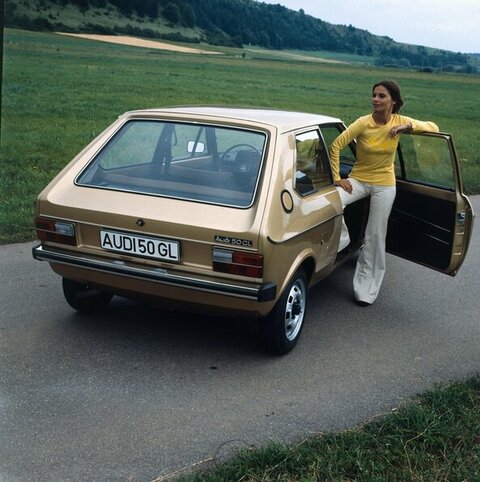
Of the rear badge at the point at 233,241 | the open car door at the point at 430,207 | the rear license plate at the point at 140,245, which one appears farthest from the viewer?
the open car door at the point at 430,207

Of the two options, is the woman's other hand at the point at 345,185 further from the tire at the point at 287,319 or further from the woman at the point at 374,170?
the tire at the point at 287,319

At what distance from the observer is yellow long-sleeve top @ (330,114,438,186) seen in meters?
5.07

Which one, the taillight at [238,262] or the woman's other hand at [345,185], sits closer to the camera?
the taillight at [238,262]

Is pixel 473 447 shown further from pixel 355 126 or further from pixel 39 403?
pixel 355 126

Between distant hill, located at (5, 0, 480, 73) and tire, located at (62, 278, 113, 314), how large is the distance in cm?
313

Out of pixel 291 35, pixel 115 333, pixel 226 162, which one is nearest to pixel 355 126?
pixel 226 162

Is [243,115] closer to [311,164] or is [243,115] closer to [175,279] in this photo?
[311,164]

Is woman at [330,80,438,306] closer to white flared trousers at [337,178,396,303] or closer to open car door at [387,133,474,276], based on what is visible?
white flared trousers at [337,178,396,303]

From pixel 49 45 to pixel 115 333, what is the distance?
27669mm

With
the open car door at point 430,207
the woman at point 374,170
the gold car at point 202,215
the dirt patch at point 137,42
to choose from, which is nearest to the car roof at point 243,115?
the gold car at point 202,215

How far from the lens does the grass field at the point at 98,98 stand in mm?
11042

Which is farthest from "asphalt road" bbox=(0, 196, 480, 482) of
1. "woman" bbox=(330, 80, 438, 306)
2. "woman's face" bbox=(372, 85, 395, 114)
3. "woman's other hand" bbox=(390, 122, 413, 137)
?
"woman's face" bbox=(372, 85, 395, 114)

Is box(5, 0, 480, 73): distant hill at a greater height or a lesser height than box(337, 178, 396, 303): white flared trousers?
greater

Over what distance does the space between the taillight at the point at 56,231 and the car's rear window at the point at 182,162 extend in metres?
0.33
